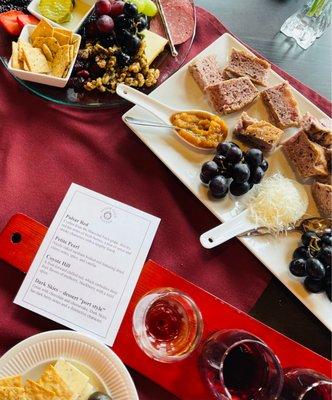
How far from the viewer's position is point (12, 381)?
66 cm

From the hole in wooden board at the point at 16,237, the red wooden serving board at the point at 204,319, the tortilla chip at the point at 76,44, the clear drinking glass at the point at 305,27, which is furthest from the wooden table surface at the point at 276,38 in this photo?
the hole in wooden board at the point at 16,237

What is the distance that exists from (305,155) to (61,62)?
484mm

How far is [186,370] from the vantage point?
2.48 feet

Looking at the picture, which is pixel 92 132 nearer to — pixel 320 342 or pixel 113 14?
pixel 113 14

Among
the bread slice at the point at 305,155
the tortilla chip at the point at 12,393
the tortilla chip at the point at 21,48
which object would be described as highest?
the bread slice at the point at 305,155

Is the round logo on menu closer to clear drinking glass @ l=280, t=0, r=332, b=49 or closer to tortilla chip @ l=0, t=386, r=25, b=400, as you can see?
tortilla chip @ l=0, t=386, r=25, b=400

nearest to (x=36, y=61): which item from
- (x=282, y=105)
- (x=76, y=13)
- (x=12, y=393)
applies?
(x=76, y=13)

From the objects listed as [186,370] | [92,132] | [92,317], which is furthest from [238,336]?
[92,132]

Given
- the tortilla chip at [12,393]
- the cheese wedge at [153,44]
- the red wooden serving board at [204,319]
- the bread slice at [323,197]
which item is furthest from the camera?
the cheese wedge at [153,44]

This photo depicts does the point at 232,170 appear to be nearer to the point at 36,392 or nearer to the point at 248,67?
the point at 248,67

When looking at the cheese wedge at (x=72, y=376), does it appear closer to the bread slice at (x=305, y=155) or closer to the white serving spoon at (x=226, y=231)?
the white serving spoon at (x=226, y=231)

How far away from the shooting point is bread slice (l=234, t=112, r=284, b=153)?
2.96 feet

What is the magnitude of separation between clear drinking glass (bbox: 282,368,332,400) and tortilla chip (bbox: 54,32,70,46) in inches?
27.9

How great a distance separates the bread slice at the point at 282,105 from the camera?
940 millimetres
